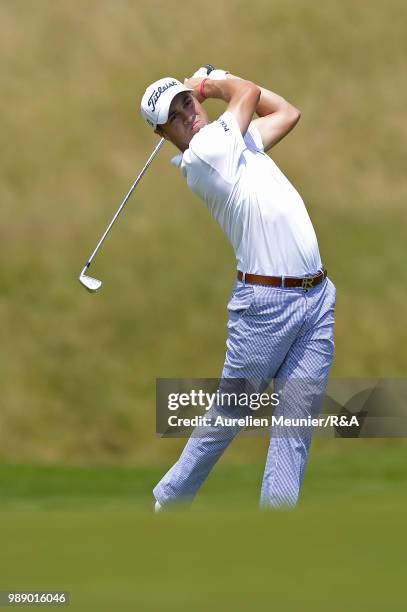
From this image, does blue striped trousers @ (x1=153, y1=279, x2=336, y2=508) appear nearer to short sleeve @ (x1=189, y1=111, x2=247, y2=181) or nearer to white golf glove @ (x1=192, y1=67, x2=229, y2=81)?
short sleeve @ (x1=189, y1=111, x2=247, y2=181)

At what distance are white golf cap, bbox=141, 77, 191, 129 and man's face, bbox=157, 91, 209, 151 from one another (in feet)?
0.11

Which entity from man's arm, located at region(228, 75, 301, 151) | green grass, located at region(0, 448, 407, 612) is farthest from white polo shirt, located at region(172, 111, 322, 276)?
green grass, located at region(0, 448, 407, 612)

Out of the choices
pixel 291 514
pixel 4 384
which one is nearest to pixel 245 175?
pixel 291 514

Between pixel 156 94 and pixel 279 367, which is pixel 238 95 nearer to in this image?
pixel 156 94

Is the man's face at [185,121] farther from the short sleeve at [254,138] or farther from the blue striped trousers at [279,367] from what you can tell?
the blue striped trousers at [279,367]

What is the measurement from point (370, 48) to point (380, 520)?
11.4 metres

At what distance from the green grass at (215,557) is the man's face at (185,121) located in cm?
219

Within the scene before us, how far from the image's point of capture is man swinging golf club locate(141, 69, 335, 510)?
4.76m

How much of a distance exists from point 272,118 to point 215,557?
10.1 feet

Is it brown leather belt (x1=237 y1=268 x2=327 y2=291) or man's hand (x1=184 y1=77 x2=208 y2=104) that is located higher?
man's hand (x1=184 y1=77 x2=208 y2=104)

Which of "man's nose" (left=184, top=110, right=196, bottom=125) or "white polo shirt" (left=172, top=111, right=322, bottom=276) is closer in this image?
"white polo shirt" (left=172, top=111, right=322, bottom=276)

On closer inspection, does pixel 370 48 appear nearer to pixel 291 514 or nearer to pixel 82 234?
pixel 82 234

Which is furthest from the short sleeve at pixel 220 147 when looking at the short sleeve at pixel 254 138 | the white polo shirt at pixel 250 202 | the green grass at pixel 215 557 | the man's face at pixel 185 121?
the green grass at pixel 215 557

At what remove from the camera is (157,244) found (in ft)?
37.2
